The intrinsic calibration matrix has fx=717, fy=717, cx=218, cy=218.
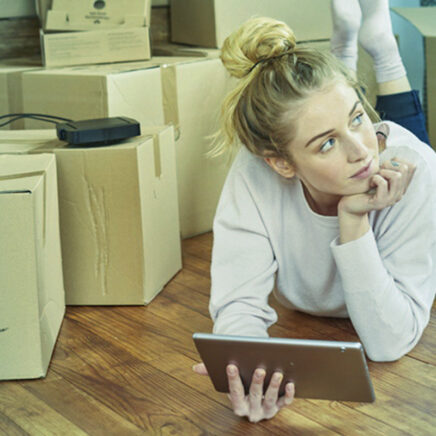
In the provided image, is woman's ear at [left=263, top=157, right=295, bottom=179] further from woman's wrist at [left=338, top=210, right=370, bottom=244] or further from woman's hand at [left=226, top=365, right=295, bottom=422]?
woman's hand at [left=226, top=365, right=295, bottom=422]

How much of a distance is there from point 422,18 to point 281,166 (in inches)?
42.9

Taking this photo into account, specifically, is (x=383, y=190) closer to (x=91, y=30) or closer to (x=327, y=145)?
(x=327, y=145)

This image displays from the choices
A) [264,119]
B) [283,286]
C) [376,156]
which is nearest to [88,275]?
[283,286]

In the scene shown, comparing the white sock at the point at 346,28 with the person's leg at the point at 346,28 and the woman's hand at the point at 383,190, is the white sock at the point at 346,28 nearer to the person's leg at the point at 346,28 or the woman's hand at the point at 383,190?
the person's leg at the point at 346,28

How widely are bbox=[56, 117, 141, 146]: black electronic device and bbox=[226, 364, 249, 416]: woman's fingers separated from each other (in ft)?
2.22

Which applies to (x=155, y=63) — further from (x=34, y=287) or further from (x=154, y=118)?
(x=34, y=287)

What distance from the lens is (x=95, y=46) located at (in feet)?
6.16

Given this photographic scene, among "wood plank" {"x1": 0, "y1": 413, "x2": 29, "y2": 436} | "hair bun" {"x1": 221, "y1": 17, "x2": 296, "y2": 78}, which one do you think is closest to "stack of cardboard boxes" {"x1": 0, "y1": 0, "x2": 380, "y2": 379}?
"wood plank" {"x1": 0, "y1": 413, "x2": 29, "y2": 436}

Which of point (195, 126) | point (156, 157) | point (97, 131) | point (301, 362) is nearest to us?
point (301, 362)

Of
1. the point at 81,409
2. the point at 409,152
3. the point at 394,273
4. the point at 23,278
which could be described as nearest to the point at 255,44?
the point at 409,152

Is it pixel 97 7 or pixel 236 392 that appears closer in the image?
pixel 236 392

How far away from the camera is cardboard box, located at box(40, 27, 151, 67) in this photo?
1.86 metres

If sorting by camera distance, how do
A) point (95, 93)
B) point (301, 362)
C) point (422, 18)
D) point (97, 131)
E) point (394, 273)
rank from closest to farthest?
point (301, 362), point (394, 273), point (97, 131), point (95, 93), point (422, 18)

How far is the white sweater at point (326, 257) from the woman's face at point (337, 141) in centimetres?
10
